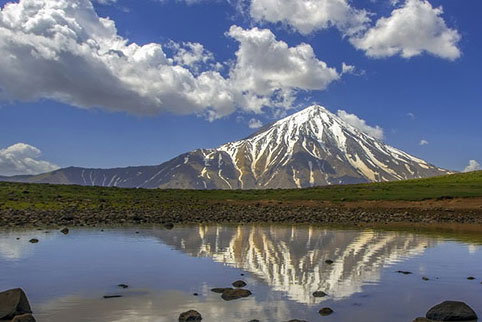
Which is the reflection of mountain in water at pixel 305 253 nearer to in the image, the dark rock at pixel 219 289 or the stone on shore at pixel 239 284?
the stone on shore at pixel 239 284

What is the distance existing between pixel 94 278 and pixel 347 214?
58.0m

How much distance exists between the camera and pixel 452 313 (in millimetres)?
15812

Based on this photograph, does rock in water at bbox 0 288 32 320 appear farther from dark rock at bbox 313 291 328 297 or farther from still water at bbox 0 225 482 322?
dark rock at bbox 313 291 328 297

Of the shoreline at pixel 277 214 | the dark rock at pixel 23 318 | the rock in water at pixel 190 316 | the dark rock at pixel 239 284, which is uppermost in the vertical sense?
the shoreline at pixel 277 214

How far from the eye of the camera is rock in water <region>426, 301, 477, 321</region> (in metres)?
15.8

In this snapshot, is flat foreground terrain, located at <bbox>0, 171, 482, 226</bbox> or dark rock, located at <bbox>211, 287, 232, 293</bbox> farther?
flat foreground terrain, located at <bbox>0, 171, 482, 226</bbox>

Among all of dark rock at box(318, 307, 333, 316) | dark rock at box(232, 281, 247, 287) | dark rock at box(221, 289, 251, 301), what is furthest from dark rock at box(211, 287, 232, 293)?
dark rock at box(318, 307, 333, 316)

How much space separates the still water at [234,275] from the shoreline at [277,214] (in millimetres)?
14710

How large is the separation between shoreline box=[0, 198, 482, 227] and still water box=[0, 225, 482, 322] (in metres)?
14.7

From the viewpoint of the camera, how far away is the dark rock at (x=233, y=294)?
18273 mm

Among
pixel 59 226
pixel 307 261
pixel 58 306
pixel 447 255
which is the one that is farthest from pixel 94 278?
pixel 59 226

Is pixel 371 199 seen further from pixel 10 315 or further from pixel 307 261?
pixel 10 315

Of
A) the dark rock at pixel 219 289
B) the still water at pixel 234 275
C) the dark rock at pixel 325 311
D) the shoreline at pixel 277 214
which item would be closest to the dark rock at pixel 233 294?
the still water at pixel 234 275

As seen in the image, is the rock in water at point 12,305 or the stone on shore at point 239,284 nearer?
the rock in water at point 12,305
